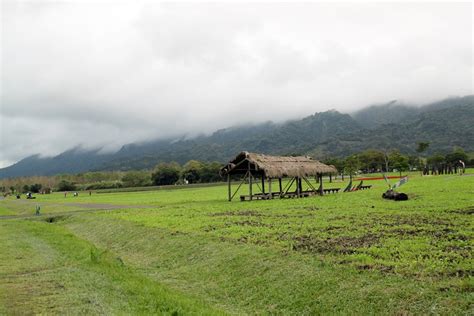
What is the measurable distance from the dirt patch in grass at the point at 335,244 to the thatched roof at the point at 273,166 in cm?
2122

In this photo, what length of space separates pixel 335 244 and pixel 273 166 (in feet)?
77.5

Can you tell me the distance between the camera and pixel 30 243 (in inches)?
801

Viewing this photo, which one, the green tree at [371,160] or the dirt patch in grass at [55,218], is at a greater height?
the green tree at [371,160]

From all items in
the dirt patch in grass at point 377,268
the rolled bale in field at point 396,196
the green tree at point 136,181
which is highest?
the green tree at point 136,181

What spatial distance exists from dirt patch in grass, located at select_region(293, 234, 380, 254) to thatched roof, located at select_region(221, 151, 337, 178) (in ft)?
69.6

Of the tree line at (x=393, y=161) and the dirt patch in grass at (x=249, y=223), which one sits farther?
the tree line at (x=393, y=161)

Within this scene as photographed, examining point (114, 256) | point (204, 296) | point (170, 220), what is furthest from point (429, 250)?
point (170, 220)

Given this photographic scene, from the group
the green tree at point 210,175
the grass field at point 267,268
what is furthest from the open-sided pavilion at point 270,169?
the green tree at point 210,175

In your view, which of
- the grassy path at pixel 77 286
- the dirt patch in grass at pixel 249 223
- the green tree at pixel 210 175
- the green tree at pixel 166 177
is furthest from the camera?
the green tree at pixel 166 177

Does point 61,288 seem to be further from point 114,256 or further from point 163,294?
point 114,256

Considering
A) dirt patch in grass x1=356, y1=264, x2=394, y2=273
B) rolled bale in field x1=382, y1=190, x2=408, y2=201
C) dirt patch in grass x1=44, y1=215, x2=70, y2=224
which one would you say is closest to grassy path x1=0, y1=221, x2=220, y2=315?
dirt patch in grass x1=356, y1=264, x2=394, y2=273

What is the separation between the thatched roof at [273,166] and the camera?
1390 inches

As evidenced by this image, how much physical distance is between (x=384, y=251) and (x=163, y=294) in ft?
19.3

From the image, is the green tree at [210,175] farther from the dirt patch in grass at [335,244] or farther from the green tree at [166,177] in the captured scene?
the dirt patch in grass at [335,244]
